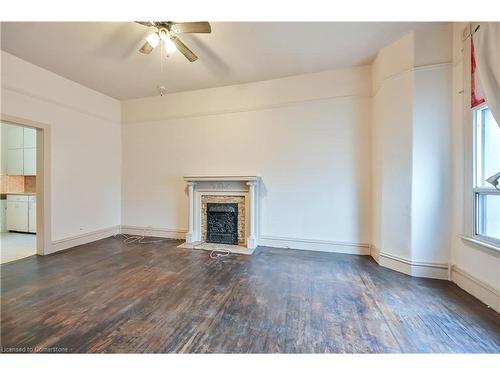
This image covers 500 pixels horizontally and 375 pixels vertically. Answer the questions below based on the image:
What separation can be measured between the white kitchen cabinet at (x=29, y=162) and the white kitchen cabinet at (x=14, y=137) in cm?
24

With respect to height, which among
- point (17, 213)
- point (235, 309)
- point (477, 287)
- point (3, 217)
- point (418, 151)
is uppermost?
point (418, 151)

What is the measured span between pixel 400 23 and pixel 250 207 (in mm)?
3197

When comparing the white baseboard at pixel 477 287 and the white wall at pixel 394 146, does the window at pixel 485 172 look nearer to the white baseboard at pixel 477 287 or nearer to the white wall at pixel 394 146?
the white baseboard at pixel 477 287

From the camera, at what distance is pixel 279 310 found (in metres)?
1.99

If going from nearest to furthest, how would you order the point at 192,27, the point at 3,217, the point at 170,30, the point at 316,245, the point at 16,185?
the point at 192,27 → the point at 170,30 → the point at 316,245 → the point at 3,217 → the point at 16,185

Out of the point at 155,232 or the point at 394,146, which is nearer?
the point at 394,146

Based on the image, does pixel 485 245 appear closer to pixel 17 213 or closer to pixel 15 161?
pixel 17 213

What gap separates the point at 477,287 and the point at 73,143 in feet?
20.0

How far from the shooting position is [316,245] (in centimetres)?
371

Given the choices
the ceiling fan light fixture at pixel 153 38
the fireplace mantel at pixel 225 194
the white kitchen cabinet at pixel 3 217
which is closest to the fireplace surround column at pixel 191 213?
the fireplace mantel at pixel 225 194

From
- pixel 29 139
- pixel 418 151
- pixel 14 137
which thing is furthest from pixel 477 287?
pixel 14 137

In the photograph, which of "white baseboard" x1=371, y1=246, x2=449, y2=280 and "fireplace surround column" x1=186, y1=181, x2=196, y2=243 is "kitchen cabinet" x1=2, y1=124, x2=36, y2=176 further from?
"white baseboard" x1=371, y1=246, x2=449, y2=280

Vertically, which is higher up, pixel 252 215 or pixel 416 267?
pixel 252 215
